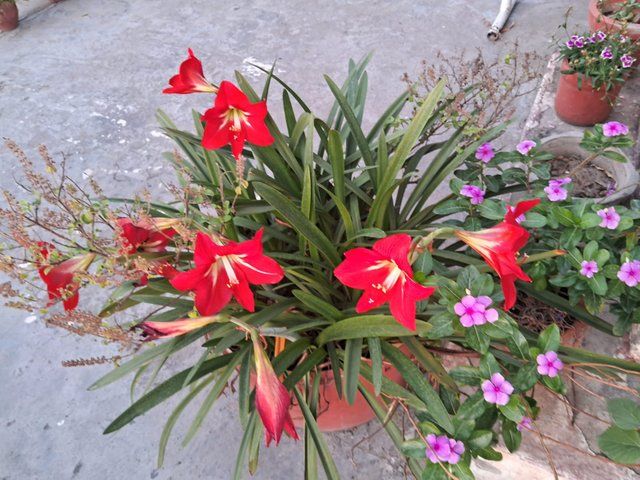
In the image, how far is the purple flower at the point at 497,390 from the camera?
824 mm

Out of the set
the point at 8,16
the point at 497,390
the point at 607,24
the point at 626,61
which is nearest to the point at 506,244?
the point at 497,390

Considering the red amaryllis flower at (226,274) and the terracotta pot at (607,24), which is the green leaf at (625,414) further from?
the terracotta pot at (607,24)

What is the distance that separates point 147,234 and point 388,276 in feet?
1.38

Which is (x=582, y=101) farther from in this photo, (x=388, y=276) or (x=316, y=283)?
(x=388, y=276)

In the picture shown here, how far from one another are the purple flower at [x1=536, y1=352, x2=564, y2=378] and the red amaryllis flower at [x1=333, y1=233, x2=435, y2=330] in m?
0.23

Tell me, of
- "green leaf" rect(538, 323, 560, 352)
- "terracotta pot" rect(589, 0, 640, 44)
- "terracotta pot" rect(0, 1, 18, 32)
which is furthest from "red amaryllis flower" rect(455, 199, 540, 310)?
"terracotta pot" rect(0, 1, 18, 32)

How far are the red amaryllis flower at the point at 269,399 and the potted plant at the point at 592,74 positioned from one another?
1.60 metres

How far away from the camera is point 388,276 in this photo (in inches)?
32.0

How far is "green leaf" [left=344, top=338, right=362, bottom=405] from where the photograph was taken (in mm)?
946

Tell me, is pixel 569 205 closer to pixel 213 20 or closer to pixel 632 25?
pixel 632 25

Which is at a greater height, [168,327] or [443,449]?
[168,327]

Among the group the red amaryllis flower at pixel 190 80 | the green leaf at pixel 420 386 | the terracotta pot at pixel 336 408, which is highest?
the red amaryllis flower at pixel 190 80

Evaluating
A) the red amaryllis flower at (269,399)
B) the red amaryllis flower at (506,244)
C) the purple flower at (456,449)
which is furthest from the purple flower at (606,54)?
the red amaryllis flower at (269,399)

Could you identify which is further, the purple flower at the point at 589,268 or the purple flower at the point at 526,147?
the purple flower at the point at 526,147
